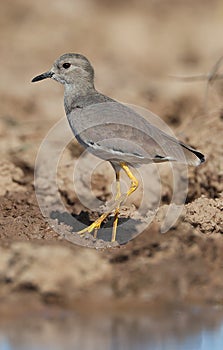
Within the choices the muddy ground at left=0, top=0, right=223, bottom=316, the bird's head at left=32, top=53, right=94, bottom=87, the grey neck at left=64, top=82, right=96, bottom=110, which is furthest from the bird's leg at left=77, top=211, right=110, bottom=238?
the bird's head at left=32, top=53, right=94, bottom=87

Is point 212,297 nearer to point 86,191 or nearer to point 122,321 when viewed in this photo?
point 122,321

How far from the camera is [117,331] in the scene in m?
5.66

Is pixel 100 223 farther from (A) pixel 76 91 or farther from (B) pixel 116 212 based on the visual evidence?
(A) pixel 76 91

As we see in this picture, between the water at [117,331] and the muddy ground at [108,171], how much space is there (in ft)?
0.58

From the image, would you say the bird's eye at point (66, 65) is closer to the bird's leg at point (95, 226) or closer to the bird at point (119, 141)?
the bird at point (119, 141)

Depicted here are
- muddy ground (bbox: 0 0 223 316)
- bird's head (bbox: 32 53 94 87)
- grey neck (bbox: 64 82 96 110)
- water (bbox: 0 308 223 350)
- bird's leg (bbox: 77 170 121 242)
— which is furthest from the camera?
bird's head (bbox: 32 53 94 87)

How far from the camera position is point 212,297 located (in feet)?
20.6

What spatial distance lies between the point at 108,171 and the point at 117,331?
119 inches

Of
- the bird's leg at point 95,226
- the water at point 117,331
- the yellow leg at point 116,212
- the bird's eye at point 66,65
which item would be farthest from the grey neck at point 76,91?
the water at point 117,331

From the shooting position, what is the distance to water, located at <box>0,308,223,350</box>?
532 centimetres

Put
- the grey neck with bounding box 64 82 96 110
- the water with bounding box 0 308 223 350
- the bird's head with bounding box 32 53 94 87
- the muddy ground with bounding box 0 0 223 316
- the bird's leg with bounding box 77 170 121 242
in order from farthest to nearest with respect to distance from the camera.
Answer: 1. the bird's head with bounding box 32 53 94 87
2. the grey neck with bounding box 64 82 96 110
3. the bird's leg with bounding box 77 170 121 242
4. the muddy ground with bounding box 0 0 223 316
5. the water with bounding box 0 308 223 350

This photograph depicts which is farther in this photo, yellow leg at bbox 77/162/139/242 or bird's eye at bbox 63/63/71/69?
bird's eye at bbox 63/63/71/69

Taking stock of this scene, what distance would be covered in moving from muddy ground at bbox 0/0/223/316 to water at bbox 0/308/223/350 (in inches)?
7.0

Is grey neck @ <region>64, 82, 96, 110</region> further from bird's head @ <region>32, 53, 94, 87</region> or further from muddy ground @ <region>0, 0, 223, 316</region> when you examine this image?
muddy ground @ <region>0, 0, 223, 316</region>
